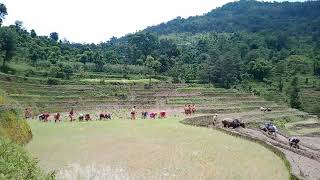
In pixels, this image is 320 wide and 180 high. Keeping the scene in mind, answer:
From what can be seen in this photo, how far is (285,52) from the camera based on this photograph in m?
106

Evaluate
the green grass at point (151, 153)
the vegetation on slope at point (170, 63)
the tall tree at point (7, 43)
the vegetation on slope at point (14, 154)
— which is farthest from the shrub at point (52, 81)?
the vegetation on slope at point (14, 154)

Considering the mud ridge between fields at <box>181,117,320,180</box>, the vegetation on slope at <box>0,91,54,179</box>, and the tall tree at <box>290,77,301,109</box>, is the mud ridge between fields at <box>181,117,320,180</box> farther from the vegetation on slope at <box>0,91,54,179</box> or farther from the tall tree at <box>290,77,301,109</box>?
the tall tree at <box>290,77,301,109</box>

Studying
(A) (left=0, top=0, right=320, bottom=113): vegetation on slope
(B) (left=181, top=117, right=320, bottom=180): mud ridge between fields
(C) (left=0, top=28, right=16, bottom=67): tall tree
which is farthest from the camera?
(A) (left=0, top=0, right=320, bottom=113): vegetation on slope

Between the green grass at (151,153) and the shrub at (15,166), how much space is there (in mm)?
1851

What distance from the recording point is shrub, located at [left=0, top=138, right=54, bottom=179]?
11844mm

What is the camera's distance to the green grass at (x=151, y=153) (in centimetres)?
1681

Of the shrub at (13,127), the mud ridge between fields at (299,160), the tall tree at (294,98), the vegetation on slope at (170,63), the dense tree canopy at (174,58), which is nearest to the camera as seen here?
the mud ridge between fields at (299,160)

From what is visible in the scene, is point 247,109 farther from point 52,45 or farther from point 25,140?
point 52,45

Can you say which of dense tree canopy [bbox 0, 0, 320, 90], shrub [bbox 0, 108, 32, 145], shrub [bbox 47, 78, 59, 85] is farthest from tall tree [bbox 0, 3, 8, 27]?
shrub [bbox 0, 108, 32, 145]

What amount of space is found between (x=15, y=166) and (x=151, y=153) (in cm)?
857

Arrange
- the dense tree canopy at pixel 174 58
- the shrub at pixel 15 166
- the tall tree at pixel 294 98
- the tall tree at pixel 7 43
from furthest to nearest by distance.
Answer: the dense tree canopy at pixel 174 58, the tall tree at pixel 294 98, the tall tree at pixel 7 43, the shrub at pixel 15 166

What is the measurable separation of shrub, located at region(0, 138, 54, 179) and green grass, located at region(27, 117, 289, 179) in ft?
6.07

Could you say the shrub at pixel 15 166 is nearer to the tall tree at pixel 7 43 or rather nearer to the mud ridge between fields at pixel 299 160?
the mud ridge between fields at pixel 299 160

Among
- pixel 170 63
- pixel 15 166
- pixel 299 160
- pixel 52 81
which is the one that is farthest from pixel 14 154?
pixel 170 63
